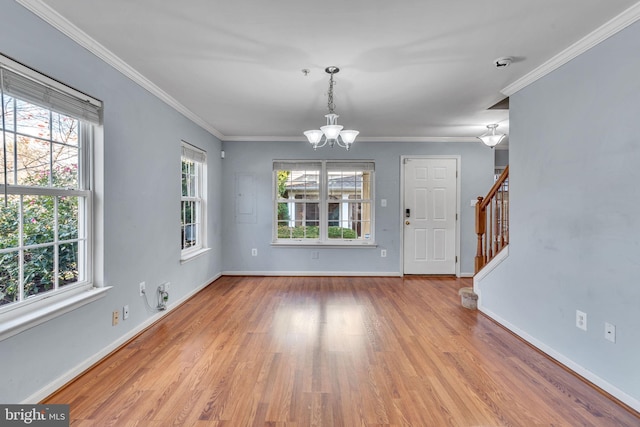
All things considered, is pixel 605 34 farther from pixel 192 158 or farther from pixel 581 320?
pixel 192 158

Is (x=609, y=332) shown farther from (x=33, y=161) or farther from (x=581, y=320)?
(x=33, y=161)

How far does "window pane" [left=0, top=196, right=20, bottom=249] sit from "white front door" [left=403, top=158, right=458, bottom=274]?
4.66m

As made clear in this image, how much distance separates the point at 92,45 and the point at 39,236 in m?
1.39

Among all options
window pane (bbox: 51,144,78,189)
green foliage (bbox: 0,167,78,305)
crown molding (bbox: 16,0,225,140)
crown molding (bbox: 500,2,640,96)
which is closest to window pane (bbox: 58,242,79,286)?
green foliage (bbox: 0,167,78,305)

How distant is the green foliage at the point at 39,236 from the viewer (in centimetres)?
175

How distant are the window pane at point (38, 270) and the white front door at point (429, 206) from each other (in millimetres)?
4516

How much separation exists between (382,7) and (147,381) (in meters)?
2.84

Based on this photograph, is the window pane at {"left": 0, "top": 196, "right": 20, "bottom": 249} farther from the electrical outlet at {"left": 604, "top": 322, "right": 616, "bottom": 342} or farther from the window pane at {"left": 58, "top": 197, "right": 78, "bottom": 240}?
the electrical outlet at {"left": 604, "top": 322, "right": 616, "bottom": 342}

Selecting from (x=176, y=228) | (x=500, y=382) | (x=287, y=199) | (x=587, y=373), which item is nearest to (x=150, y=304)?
(x=176, y=228)

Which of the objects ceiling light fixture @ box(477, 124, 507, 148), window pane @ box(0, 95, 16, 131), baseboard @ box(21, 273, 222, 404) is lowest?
baseboard @ box(21, 273, 222, 404)

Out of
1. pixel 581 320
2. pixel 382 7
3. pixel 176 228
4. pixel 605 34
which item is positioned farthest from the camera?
pixel 176 228

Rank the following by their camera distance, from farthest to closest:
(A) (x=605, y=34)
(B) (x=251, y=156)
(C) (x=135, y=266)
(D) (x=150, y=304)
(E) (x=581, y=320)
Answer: (B) (x=251, y=156) < (D) (x=150, y=304) < (C) (x=135, y=266) < (E) (x=581, y=320) < (A) (x=605, y=34)

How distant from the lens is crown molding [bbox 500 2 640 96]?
1.88 meters

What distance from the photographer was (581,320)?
224 centimetres
